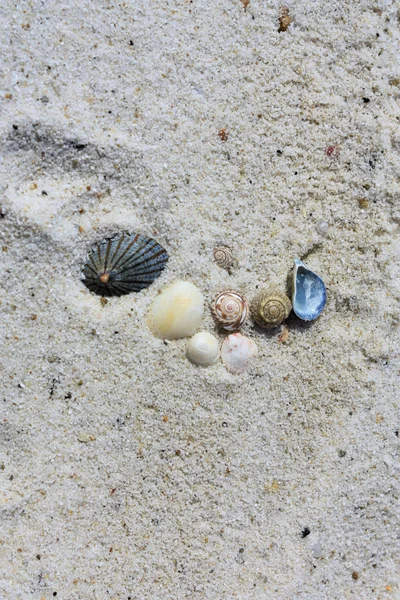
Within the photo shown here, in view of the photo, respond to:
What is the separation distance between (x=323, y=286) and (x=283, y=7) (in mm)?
1573

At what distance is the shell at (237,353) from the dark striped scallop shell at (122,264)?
1.82ft

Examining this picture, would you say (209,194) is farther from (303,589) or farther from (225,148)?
(303,589)

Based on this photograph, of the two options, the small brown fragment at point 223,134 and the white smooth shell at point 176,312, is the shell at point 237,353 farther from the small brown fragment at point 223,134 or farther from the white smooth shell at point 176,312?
the small brown fragment at point 223,134

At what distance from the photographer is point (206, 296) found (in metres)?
2.82

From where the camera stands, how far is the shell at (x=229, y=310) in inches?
108

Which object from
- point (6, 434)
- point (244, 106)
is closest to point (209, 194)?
point (244, 106)

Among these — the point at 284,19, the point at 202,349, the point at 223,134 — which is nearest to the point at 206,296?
the point at 202,349

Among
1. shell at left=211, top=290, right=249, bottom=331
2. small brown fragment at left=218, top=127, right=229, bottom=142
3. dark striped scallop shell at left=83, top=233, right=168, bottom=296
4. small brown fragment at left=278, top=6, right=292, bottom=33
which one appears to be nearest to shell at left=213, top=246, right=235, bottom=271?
shell at left=211, top=290, right=249, bottom=331

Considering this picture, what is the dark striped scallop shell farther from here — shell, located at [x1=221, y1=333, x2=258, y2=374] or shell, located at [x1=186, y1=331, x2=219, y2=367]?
shell, located at [x1=221, y1=333, x2=258, y2=374]

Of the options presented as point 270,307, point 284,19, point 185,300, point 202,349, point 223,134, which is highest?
point 284,19

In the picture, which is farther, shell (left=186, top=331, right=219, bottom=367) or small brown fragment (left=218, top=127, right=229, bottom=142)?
small brown fragment (left=218, top=127, right=229, bottom=142)

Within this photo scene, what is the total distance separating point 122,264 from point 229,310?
61 centimetres

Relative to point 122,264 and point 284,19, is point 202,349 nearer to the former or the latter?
point 122,264

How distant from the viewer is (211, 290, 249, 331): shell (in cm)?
274
